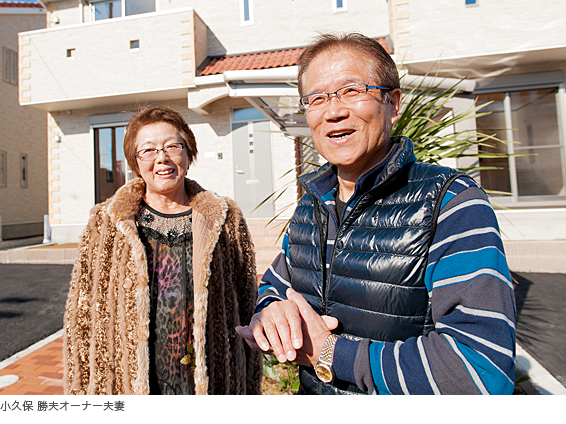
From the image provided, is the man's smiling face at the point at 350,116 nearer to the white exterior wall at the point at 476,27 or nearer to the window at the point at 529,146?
the white exterior wall at the point at 476,27

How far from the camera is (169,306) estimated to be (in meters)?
1.86

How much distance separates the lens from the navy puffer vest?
976mm

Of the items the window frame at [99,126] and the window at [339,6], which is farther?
the window frame at [99,126]

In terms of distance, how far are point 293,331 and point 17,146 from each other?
61.6 feet

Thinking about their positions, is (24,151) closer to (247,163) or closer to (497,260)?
(247,163)

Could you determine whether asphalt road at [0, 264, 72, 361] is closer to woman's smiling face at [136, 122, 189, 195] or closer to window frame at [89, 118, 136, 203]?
window frame at [89, 118, 136, 203]

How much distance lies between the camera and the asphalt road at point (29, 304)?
4.16 meters

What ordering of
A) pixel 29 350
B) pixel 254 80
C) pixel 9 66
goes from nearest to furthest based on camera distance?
pixel 29 350, pixel 254 80, pixel 9 66

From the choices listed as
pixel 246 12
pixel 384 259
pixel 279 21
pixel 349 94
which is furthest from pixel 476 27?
pixel 384 259

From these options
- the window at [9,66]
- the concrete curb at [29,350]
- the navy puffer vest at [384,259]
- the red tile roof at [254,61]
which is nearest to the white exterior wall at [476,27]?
the red tile roof at [254,61]

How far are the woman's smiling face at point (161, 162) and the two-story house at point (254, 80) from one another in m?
3.07

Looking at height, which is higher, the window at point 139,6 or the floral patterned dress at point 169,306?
the window at point 139,6

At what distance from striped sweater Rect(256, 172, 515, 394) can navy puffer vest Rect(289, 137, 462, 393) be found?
0.16 ft

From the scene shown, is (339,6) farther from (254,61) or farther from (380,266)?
(380,266)
